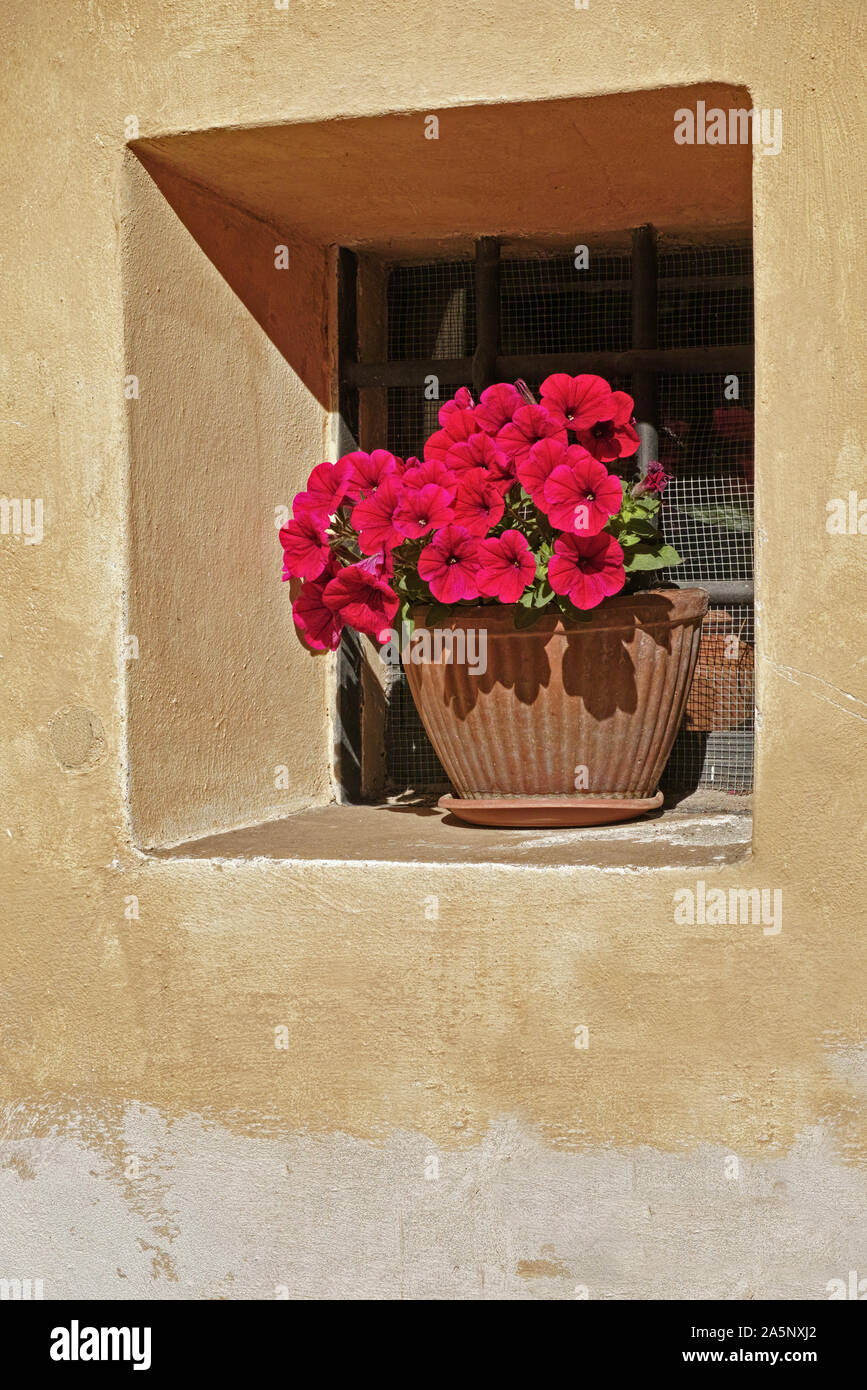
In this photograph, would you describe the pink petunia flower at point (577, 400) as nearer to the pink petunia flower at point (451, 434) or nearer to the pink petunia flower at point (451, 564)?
the pink petunia flower at point (451, 434)

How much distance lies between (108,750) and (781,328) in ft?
3.95

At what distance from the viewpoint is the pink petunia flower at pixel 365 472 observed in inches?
92.5

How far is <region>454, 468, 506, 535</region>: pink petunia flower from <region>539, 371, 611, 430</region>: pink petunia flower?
0.54 ft

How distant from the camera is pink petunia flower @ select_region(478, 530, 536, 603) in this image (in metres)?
2.18

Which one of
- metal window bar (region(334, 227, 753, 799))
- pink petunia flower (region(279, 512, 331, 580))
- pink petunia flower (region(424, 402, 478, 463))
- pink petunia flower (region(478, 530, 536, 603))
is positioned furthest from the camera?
metal window bar (region(334, 227, 753, 799))

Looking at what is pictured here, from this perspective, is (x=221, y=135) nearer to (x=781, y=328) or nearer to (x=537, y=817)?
(x=781, y=328)

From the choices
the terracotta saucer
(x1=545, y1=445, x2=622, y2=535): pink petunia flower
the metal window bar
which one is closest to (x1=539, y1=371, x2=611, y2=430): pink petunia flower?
(x1=545, y1=445, x2=622, y2=535): pink petunia flower

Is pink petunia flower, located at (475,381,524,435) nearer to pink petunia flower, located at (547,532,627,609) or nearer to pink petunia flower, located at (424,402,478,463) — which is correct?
pink petunia flower, located at (424,402,478,463)

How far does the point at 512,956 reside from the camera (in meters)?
2.06

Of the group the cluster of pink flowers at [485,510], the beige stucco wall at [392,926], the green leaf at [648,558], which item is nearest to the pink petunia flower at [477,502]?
the cluster of pink flowers at [485,510]

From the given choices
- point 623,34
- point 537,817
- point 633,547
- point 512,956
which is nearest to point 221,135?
point 623,34

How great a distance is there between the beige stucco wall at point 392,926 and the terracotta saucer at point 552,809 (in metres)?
0.25

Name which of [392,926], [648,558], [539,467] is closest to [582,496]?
[539,467]

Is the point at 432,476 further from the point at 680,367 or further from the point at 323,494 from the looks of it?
the point at 680,367
